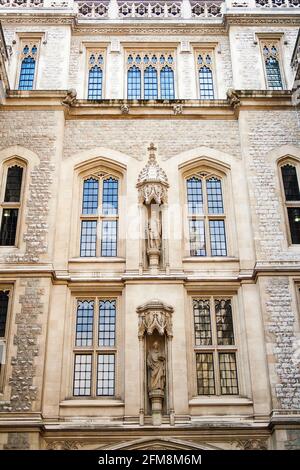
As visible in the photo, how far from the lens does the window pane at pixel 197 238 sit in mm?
17900

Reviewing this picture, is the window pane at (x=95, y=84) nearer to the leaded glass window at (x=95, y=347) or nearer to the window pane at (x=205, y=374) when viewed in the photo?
the leaded glass window at (x=95, y=347)

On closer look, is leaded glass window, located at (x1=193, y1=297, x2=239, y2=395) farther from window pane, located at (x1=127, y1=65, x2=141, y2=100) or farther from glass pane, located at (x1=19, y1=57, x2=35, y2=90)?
glass pane, located at (x1=19, y1=57, x2=35, y2=90)

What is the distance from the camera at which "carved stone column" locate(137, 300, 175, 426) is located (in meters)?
15.2

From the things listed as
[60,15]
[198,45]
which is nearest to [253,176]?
[198,45]

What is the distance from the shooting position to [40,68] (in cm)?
2066

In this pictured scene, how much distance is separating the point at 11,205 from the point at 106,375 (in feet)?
18.9

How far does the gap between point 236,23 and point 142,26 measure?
3.27 m

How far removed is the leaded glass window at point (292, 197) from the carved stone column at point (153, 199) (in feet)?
11.6

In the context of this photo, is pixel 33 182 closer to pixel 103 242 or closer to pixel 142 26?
pixel 103 242

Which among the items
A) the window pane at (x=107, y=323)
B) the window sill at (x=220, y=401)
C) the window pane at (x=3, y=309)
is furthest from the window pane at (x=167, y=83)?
the window sill at (x=220, y=401)

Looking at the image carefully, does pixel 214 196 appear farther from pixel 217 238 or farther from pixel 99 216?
pixel 99 216

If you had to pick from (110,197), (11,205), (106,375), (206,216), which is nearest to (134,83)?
(110,197)

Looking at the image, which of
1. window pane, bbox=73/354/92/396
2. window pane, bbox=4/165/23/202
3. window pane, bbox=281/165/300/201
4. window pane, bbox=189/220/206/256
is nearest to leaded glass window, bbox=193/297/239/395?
window pane, bbox=189/220/206/256

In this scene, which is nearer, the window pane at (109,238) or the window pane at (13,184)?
the window pane at (109,238)
